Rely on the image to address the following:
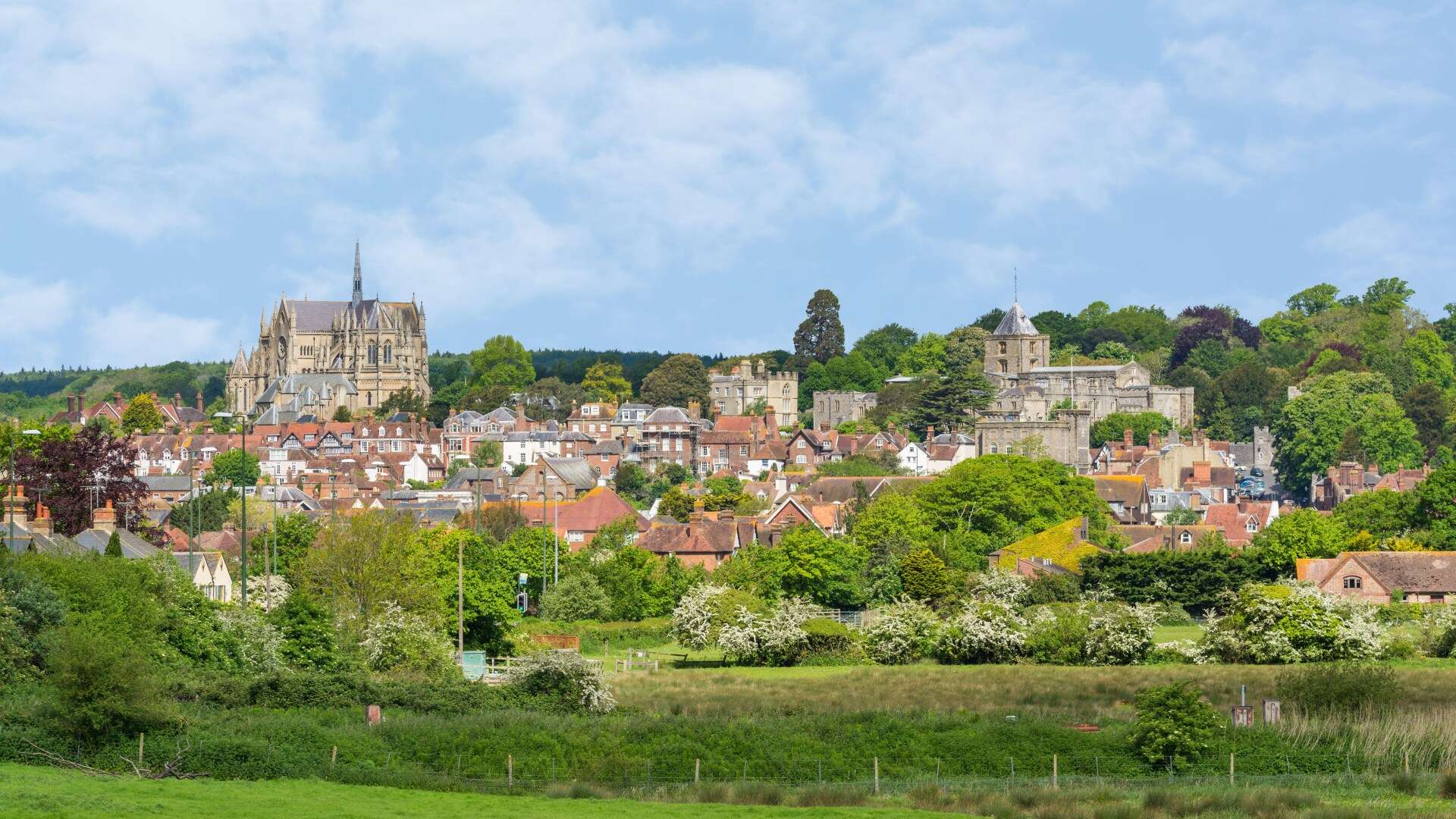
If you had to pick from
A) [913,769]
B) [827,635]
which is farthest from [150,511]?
[913,769]

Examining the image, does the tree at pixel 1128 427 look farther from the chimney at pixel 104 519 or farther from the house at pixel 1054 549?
the chimney at pixel 104 519

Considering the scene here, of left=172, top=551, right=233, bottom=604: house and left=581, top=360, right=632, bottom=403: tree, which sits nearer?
left=172, top=551, right=233, bottom=604: house

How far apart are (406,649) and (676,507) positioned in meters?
60.3

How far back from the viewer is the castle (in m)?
141

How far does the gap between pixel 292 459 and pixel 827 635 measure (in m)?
93.2

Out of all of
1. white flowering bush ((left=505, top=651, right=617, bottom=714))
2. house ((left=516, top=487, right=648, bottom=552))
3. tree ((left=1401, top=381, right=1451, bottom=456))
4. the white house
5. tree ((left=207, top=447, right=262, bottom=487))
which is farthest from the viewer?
tree ((left=1401, top=381, right=1451, bottom=456))

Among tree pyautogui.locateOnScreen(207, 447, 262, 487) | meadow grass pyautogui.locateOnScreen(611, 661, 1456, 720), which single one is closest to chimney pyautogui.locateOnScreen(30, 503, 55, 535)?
meadow grass pyautogui.locateOnScreen(611, 661, 1456, 720)

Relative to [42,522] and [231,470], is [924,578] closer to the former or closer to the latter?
[42,522]

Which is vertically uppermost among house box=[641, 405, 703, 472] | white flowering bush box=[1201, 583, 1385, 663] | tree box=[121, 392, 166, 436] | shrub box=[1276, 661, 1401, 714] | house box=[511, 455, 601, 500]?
tree box=[121, 392, 166, 436]

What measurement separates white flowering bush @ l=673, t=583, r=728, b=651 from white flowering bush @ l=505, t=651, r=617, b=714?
16.7 meters

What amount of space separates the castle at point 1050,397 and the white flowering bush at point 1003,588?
5988 cm

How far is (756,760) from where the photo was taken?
38.9 m

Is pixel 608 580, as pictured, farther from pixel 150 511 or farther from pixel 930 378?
pixel 930 378

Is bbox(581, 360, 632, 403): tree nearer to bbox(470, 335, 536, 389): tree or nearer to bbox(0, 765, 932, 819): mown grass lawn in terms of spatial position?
bbox(470, 335, 536, 389): tree
